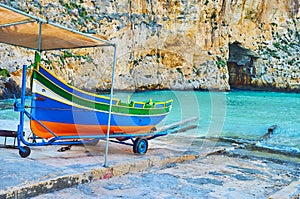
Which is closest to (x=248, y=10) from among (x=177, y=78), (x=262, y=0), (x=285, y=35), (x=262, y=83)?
(x=262, y=0)

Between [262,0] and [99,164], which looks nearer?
[99,164]

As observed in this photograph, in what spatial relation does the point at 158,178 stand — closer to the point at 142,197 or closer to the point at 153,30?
→ the point at 142,197

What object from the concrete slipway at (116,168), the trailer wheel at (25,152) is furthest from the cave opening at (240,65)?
A: the trailer wheel at (25,152)

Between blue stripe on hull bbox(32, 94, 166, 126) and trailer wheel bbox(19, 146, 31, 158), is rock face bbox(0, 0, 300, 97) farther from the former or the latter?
trailer wheel bbox(19, 146, 31, 158)

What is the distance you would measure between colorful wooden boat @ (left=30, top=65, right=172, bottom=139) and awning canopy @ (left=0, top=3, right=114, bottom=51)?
60 cm

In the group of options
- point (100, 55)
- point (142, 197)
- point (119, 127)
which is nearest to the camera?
point (142, 197)

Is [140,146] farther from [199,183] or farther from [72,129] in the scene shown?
[199,183]

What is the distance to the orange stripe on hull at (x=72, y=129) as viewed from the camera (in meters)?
5.22

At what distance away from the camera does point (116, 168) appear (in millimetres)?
5191

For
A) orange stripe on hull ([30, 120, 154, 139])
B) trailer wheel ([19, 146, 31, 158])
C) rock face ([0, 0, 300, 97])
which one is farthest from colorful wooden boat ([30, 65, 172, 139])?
rock face ([0, 0, 300, 97])

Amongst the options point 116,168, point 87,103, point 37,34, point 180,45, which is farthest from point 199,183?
point 180,45

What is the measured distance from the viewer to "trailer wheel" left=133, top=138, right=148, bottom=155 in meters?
6.41

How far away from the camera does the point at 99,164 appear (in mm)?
5262

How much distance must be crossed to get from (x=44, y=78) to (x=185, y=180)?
2.64m
